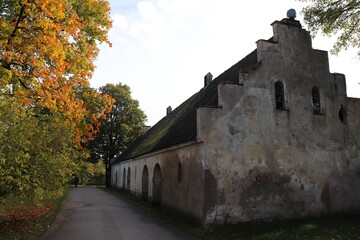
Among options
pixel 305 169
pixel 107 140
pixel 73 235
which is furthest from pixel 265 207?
pixel 107 140

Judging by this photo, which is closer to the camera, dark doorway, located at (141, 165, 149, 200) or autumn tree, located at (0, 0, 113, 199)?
autumn tree, located at (0, 0, 113, 199)

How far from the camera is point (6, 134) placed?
33.7ft

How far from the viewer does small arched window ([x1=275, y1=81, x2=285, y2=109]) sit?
1496 centimetres

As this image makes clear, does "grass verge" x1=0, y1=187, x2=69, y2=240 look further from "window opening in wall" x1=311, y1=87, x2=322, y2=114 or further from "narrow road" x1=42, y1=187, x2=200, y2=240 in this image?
"window opening in wall" x1=311, y1=87, x2=322, y2=114

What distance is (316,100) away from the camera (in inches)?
619

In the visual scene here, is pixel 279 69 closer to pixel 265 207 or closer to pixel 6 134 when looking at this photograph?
pixel 265 207

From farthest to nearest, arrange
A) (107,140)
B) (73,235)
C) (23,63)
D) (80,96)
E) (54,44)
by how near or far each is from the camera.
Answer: (107,140), (80,96), (73,235), (23,63), (54,44)

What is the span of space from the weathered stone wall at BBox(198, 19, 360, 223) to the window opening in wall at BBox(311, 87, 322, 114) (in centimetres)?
20

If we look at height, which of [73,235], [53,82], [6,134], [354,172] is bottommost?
[73,235]

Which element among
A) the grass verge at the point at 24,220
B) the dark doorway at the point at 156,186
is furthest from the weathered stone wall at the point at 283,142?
the dark doorway at the point at 156,186

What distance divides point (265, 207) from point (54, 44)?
10.3m

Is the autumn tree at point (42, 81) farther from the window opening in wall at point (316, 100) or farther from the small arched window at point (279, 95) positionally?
the window opening in wall at point (316, 100)

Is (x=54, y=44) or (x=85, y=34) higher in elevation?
(x=85, y=34)

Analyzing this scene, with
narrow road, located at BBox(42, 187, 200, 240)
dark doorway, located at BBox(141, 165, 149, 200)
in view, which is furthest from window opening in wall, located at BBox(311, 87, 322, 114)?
dark doorway, located at BBox(141, 165, 149, 200)
